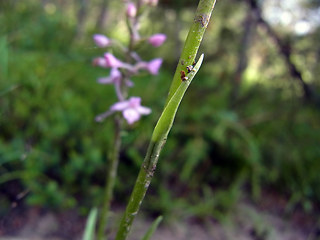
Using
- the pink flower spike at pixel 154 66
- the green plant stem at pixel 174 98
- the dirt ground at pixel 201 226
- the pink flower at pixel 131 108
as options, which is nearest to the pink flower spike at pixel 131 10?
the pink flower spike at pixel 154 66

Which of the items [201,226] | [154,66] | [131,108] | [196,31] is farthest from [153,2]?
[201,226]

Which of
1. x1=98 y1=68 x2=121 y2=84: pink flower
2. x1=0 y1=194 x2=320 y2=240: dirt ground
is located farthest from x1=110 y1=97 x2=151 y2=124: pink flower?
x1=0 y1=194 x2=320 y2=240: dirt ground

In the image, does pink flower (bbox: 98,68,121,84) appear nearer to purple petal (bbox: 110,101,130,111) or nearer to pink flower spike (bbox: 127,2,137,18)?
purple petal (bbox: 110,101,130,111)

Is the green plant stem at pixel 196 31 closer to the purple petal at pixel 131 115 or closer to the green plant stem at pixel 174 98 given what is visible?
the green plant stem at pixel 174 98

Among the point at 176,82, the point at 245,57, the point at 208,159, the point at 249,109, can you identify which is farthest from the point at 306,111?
the point at 176,82

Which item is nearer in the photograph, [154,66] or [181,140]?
[154,66]

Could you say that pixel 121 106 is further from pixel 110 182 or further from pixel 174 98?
pixel 174 98
